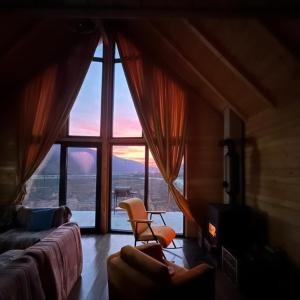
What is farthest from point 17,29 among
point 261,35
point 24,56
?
point 261,35

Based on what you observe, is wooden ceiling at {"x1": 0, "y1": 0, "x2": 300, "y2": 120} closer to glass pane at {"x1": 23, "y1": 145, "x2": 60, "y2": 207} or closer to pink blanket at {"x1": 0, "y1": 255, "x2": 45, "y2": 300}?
pink blanket at {"x1": 0, "y1": 255, "x2": 45, "y2": 300}

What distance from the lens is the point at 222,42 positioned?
330cm

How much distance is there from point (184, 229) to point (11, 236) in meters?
3.31

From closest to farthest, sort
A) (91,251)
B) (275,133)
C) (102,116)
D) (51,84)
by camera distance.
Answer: (275,133), (91,251), (51,84), (102,116)

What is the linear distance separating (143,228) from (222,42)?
316 cm

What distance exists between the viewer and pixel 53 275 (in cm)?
254

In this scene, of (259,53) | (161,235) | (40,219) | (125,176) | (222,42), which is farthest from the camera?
(125,176)

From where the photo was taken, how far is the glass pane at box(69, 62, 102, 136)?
19.6ft

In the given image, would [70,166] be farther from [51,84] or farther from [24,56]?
[24,56]

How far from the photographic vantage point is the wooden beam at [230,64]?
10.9 feet

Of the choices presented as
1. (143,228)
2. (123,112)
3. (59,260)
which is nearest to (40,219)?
(143,228)

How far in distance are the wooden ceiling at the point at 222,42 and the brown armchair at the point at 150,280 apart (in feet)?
6.95

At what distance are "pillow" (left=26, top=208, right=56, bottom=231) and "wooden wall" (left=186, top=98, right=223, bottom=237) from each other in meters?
2.71

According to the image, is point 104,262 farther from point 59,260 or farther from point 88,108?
point 88,108
